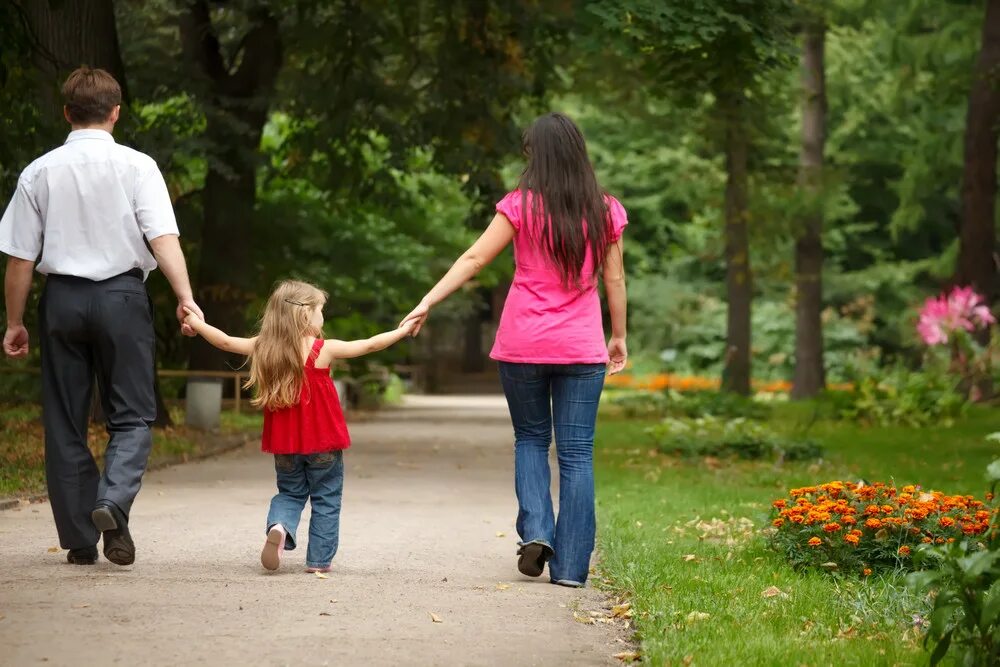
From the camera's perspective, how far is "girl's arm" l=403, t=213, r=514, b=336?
22.7 ft

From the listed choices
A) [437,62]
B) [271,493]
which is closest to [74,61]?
[271,493]

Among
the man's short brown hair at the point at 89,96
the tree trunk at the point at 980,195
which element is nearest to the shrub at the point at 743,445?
the man's short brown hair at the point at 89,96

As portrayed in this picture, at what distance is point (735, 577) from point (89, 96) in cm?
358

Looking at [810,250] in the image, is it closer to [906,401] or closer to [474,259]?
[906,401]

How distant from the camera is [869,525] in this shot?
7.05 m

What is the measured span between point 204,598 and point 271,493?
516 cm

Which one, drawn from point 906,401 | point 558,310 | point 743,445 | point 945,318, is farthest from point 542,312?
point 906,401

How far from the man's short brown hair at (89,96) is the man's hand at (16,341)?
964mm

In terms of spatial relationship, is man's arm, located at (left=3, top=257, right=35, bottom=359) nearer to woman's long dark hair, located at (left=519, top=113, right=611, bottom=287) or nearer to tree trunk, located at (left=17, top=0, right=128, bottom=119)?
woman's long dark hair, located at (left=519, top=113, right=611, bottom=287)

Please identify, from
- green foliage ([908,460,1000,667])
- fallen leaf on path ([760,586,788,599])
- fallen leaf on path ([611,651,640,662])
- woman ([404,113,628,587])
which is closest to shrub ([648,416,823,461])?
woman ([404,113,628,587])

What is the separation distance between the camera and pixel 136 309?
22.9 feet

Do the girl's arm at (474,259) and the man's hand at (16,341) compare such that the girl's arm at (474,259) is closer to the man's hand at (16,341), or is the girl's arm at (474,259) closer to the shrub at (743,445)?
the man's hand at (16,341)

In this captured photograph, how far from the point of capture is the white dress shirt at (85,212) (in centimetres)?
688

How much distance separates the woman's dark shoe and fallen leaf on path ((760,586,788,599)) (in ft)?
3.24
